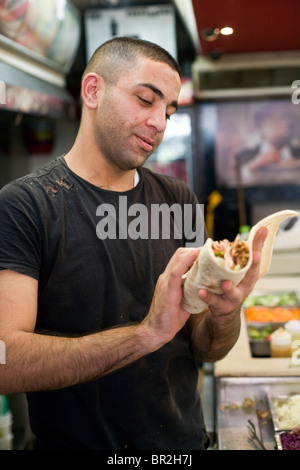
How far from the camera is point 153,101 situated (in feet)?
4.93

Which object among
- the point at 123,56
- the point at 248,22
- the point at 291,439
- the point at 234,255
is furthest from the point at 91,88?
the point at 248,22

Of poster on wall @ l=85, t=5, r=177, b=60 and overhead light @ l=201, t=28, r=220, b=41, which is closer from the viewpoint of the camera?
overhead light @ l=201, t=28, r=220, b=41

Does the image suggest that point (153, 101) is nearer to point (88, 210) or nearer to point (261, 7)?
point (88, 210)

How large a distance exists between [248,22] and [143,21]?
4.71 feet

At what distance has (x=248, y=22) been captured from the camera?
3166 mm

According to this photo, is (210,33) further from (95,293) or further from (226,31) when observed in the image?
(95,293)

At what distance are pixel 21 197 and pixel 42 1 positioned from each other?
2389 millimetres

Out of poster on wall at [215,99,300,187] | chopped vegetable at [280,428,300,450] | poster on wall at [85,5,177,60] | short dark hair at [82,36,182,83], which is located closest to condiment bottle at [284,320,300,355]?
chopped vegetable at [280,428,300,450]

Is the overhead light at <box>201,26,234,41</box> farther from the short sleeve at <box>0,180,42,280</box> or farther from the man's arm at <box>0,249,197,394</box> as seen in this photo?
the man's arm at <box>0,249,197,394</box>

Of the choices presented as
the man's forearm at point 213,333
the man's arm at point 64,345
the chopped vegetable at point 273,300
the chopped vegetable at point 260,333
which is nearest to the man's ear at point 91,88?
the man's arm at point 64,345

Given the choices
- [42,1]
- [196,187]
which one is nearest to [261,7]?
[42,1]

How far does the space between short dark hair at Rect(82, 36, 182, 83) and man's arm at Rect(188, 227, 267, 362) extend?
648 mm

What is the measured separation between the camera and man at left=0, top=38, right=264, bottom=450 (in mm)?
1225

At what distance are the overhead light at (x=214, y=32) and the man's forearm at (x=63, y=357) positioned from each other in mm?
2537
